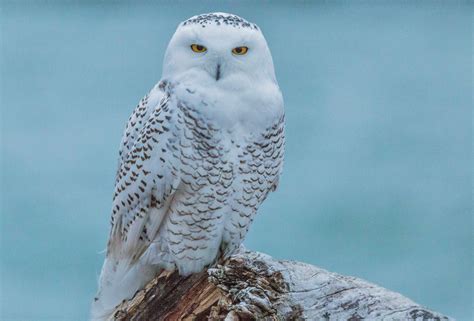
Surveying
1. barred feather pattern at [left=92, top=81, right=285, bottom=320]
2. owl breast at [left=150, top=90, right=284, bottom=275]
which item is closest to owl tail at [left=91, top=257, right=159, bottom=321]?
barred feather pattern at [left=92, top=81, right=285, bottom=320]

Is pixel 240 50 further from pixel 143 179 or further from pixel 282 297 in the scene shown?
pixel 282 297

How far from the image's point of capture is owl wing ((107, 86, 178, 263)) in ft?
9.57

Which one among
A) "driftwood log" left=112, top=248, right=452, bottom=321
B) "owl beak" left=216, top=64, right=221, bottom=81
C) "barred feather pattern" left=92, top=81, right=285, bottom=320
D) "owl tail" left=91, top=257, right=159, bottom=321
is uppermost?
"owl beak" left=216, top=64, right=221, bottom=81

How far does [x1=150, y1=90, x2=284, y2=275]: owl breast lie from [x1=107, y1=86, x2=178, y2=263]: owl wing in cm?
4

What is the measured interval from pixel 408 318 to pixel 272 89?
2.71ft

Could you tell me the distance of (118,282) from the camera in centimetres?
322

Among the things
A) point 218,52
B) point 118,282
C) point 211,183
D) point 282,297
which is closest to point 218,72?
point 218,52

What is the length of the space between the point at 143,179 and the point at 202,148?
25 cm

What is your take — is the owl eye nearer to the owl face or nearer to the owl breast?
the owl face

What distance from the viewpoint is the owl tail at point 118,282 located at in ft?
10.5

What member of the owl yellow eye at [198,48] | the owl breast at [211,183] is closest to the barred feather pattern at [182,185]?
the owl breast at [211,183]

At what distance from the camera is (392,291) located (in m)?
2.81

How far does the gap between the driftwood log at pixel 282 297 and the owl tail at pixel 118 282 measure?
24 centimetres

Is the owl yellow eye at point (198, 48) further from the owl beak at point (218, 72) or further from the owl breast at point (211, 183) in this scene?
the owl breast at point (211, 183)
